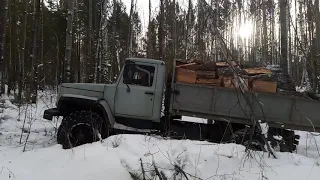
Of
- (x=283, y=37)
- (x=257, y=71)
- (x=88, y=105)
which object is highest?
(x=283, y=37)

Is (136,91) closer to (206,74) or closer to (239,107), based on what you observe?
(206,74)

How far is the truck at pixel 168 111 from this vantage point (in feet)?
22.1

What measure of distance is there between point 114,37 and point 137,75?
1874 centimetres

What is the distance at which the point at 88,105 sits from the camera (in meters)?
7.17

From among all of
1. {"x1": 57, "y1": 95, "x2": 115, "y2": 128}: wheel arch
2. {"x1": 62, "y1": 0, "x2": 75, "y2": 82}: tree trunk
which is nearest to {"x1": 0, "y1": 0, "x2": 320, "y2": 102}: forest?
{"x1": 62, "y1": 0, "x2": 75, "y2": 82}: tree trunk

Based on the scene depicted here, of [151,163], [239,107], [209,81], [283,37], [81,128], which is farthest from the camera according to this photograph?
[283,37]

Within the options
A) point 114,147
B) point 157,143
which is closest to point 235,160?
point 157,143

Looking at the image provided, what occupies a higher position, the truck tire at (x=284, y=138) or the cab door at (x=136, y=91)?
the cab door at (x=136, y=91)

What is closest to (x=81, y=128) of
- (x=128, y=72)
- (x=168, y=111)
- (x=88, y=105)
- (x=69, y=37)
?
(x=88, y=105)

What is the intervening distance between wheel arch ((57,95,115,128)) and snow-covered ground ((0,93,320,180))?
63.5 inches

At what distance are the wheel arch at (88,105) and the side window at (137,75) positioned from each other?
2.36ft

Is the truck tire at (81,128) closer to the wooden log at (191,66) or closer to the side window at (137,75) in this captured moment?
the side window at (137,75)

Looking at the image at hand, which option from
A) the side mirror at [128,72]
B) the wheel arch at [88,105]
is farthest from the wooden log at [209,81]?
the wheel arch at [88,105]

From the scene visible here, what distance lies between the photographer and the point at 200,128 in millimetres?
7355
